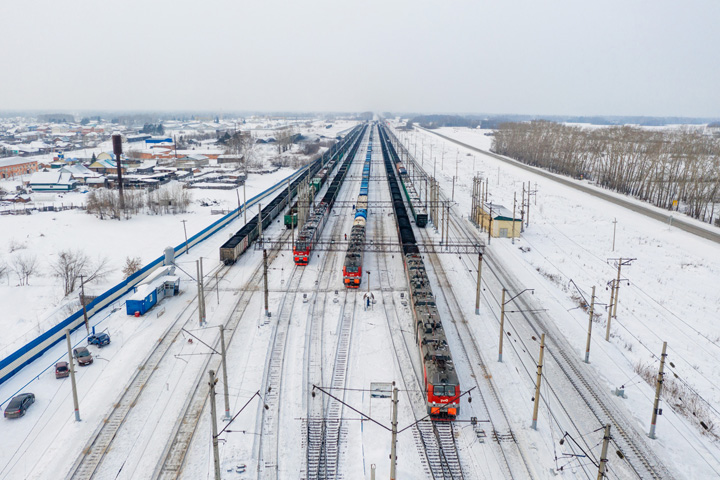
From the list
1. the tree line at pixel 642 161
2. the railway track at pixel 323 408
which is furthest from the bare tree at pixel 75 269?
the tree line at pixel 642 161

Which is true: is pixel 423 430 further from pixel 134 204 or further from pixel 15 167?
pixel 15 167

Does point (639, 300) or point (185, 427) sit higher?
point (639, 300)

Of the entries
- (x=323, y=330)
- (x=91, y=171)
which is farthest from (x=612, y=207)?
(x=91, y=171)

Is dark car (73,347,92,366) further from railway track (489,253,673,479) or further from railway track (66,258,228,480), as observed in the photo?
railway track (489,253,673,479)

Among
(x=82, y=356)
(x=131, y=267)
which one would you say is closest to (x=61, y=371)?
(x=82, y=356)

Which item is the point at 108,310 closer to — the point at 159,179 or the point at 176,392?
the point at 176,392

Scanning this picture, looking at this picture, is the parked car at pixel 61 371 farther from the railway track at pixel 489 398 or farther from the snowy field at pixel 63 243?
the railway track at pixel 489 398
